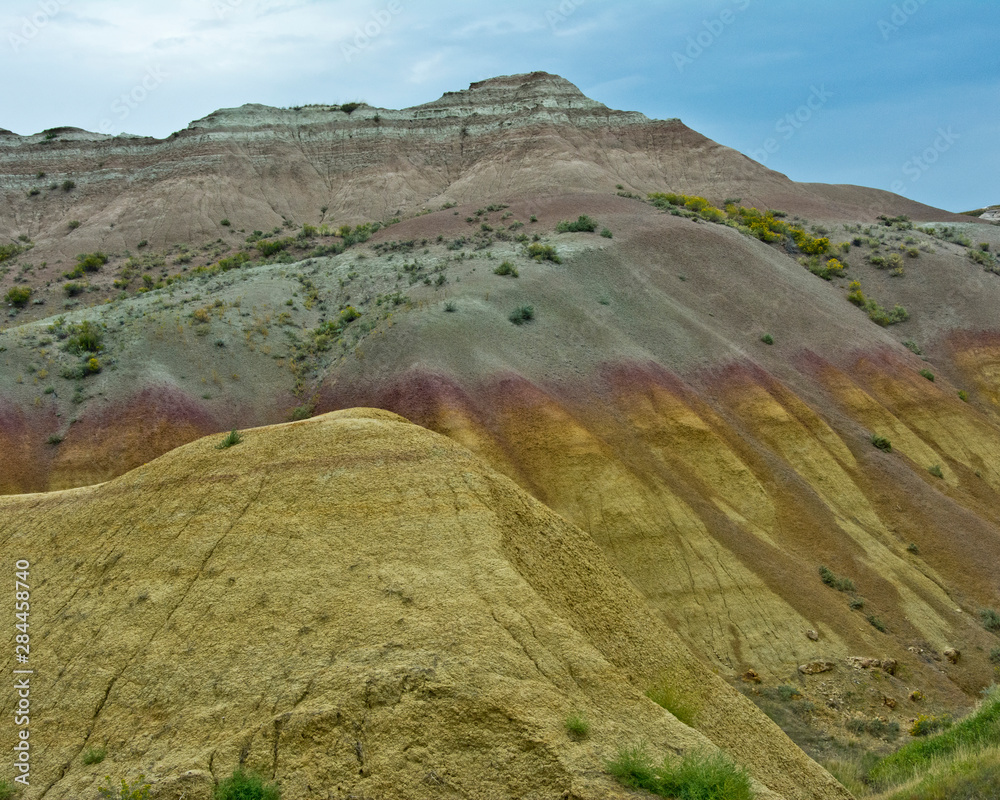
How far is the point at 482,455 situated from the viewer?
84.2 ft

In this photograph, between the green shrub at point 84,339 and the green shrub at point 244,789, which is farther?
the green shrub at point 84,339

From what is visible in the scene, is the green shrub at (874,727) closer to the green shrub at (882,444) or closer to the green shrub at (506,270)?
the green shrub at (882,444)

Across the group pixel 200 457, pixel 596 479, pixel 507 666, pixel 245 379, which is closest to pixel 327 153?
pixel 245 379

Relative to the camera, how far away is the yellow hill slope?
8.93 metres

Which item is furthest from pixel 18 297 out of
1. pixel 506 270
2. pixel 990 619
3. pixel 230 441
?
pixel 990 619

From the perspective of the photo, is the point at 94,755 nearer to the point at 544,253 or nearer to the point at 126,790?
the point at 126,790

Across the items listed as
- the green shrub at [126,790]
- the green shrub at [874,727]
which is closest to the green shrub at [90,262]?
the green shrub at [126,790]

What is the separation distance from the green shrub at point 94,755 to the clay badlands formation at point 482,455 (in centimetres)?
24

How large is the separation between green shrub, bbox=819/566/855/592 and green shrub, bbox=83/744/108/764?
2053 cm

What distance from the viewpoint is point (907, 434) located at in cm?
3184

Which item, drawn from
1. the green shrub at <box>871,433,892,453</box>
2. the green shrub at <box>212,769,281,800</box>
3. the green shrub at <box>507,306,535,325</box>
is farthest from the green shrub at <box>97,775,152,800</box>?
the green shrub at <box>871,433,892,453</box>

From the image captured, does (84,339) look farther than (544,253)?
No

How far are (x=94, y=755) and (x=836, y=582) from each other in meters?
20.9

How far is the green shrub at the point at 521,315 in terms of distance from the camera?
33062mm
